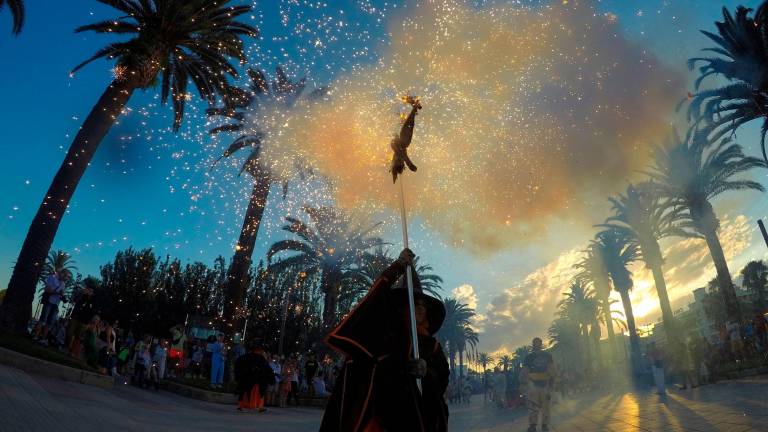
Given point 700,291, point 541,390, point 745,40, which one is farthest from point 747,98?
point 700,291

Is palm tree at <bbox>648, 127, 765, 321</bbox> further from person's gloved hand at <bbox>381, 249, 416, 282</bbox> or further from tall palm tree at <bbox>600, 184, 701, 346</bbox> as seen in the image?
person's gloved hand at <bbox>381, 249, 416, 282</bbox>

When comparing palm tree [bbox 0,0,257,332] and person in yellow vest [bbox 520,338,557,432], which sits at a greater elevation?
palm tree [bbox 0,0,257,332]

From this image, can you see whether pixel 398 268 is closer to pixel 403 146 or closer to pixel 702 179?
pixel 403 146

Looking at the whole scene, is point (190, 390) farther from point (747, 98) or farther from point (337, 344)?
point (747, 98)

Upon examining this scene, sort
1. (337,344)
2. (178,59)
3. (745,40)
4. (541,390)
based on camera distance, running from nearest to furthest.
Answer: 1. (337,344)
2. (541,390)
3. (178,59)
4. (745,40)

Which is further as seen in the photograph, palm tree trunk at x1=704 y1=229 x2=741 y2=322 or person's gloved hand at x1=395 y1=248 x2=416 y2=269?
palm tree trunk at x1=704 y1=229 x2=741 y2=322

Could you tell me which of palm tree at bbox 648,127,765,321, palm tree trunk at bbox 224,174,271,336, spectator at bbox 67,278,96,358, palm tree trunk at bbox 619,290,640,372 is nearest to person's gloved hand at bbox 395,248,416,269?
spectator at bbox 67,278,96,358

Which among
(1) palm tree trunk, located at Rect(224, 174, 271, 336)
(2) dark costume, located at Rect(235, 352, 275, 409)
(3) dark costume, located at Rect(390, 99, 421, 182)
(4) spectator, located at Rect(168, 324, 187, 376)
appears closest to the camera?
(3) dark costume, located at Rect(390, 99, 421, 182)

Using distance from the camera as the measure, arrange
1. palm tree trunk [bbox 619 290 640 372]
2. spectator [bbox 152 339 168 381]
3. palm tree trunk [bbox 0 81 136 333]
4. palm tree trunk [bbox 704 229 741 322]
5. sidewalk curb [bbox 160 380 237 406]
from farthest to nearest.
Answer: palm tree trunk [bbox 619 290 640 372]
palm tree trunk [bbox 704 229 741 322]
spectator [bbox 152 339 168 381]
sidewalk curb [bbox 160 380 237 406]
palm tree trunk [bbox 0 81 136 333]

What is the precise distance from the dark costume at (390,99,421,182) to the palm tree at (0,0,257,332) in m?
11.5

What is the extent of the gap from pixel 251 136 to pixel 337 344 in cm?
2086

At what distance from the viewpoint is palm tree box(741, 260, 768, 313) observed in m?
43.1

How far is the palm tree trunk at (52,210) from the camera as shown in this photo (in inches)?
421

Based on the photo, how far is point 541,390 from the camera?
8.39 m
